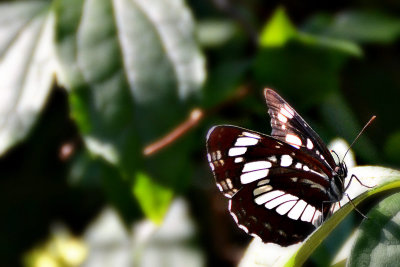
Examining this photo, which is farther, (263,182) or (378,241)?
(263,182)

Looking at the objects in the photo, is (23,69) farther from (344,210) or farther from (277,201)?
(344,210)

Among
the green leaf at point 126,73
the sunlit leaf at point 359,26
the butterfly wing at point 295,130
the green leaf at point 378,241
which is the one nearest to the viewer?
the green leaf at point 378,241

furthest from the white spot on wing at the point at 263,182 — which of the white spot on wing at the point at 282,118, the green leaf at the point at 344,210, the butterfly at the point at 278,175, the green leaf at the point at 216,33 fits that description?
the green leaf at the point at 216,33

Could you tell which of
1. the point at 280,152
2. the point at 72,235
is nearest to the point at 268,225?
the point at 280,152

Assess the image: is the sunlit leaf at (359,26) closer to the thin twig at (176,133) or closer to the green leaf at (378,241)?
the thin twig at (176,133)

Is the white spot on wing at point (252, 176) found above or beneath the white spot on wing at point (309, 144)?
beneath

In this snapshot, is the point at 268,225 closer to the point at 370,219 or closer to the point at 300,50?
the point at 370,219

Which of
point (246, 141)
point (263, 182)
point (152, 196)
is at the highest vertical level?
point (246, 141)

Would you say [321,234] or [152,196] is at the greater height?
[321,234]

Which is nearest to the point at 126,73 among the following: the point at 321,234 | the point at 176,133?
the point at 176,133
